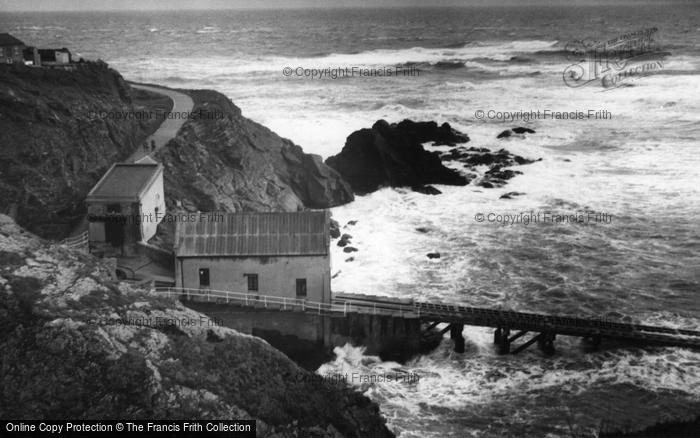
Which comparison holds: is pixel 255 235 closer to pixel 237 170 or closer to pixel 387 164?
pixel 237 170

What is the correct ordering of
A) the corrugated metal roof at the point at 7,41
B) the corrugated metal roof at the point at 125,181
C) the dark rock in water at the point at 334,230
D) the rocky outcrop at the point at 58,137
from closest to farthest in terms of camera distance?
the corrugated metal roof at the point at 125,181, the rocky outcrop at the point at 58,137, the dark rock in water at the point at 334,230, the corrugated metal roof at the point at 7,41

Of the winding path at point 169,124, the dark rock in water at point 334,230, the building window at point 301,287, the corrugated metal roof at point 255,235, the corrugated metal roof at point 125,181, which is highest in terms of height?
the winding path at point 169,124

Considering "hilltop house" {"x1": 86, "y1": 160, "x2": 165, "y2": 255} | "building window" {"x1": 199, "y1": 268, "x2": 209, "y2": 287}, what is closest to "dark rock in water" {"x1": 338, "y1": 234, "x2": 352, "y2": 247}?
"hilltop house" {"x1": 86, "y1": 160, "x2": 165, "y2": 255}

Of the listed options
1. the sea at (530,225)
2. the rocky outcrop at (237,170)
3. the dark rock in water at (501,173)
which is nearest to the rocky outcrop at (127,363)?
the sea at (530,225)

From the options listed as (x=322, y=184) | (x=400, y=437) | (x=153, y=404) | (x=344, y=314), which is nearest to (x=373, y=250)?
(x=322, y=184)

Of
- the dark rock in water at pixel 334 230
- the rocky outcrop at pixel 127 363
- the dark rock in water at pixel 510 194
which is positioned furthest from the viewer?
the dark rock in water at pixel 510 194

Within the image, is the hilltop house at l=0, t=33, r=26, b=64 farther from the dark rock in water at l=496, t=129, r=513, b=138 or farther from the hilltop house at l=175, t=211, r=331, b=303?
the dark rock in water at l=496, t=129, r=513, b=138

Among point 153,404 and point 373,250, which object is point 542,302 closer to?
point 373,250

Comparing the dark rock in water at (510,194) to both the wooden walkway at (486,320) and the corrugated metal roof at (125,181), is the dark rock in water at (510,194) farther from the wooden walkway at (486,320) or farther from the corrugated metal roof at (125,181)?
the corrugated metal roof at (125,181)
